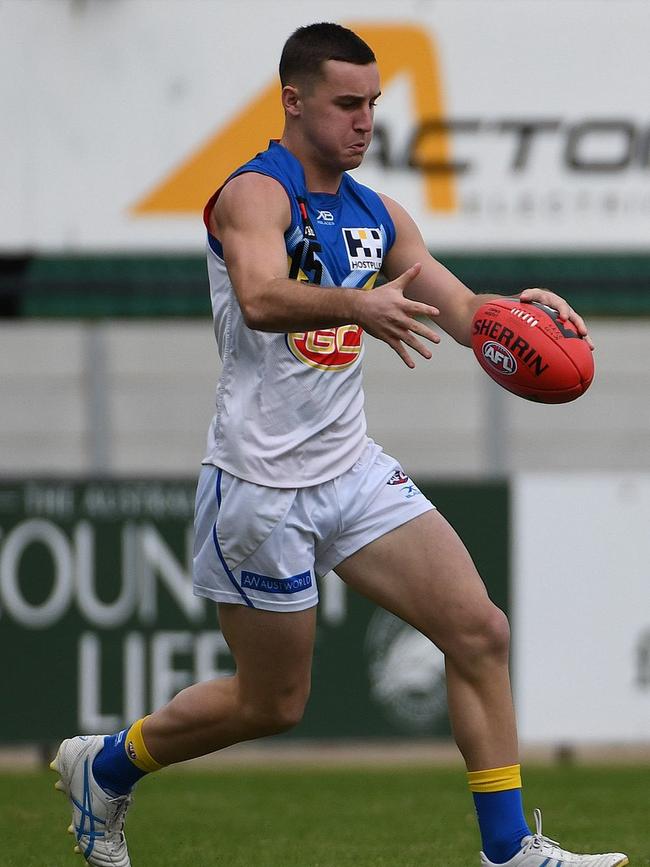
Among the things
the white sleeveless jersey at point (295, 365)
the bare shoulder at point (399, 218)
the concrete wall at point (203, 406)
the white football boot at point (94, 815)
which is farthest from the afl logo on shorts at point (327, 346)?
the concrete wall at point (203, 406)

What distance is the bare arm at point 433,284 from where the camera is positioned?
4.64 m

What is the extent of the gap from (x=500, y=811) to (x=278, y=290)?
59.2 inches

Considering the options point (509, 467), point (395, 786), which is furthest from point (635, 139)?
point (395, 786)

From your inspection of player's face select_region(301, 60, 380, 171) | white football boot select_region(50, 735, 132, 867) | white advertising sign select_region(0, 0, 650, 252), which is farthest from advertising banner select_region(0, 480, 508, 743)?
player's face select_region(301, 60, 380, 171)

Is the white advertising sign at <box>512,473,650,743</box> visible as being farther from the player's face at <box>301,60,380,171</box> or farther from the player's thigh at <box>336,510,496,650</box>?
the player's face at <box>301,60,380,171</box>

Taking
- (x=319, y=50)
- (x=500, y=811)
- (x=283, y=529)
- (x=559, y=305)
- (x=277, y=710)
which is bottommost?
(x=500, y=811)

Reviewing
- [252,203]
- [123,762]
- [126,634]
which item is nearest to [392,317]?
[252,203]

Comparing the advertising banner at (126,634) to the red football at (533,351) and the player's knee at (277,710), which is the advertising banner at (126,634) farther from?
the red football at (533,351)

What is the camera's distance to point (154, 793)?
7.25 m

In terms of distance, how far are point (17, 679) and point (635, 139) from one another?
600 cm

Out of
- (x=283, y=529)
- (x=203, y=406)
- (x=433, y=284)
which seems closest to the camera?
(x=283, y=529)

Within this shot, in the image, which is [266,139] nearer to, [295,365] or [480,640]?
[295,365]

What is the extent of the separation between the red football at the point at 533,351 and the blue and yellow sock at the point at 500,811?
1.01 metres

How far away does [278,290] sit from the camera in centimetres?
405
